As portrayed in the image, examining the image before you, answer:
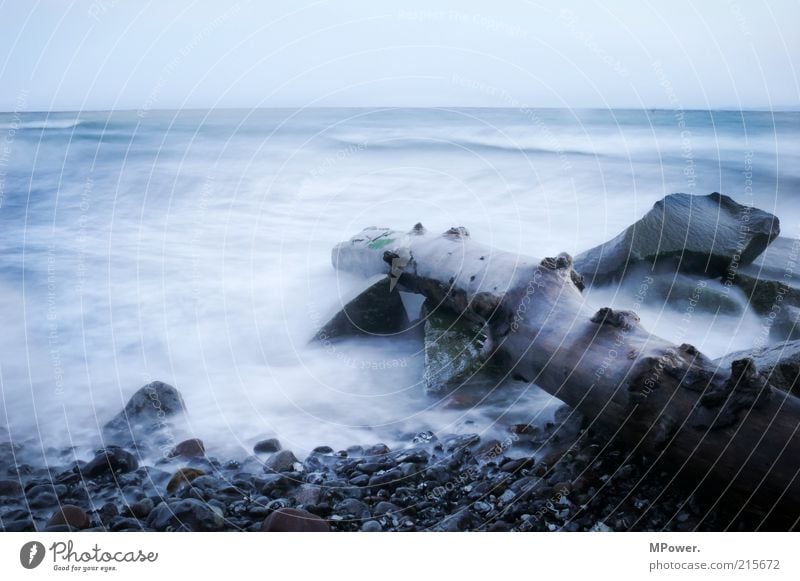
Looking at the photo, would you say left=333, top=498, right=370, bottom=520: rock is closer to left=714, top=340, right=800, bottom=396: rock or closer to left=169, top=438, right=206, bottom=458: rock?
left=169, top=438, right=206, bottom=458: rock

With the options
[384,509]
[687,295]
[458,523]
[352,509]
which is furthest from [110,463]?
[687,295]

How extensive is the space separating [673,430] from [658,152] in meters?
3.58

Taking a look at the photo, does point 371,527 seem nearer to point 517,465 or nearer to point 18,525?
point 517,465

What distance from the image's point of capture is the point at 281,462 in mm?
2674

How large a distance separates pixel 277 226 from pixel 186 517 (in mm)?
2335

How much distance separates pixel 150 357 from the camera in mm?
3287

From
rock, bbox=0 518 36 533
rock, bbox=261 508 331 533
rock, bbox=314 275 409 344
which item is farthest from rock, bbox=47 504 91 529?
rock, bbox=314 275 409 344

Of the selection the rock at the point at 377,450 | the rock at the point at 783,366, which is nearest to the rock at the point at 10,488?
the rock at the point at 377,450

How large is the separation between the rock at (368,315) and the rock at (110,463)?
3.58ft

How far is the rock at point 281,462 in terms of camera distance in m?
2.66

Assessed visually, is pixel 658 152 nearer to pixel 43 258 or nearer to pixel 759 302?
pixel 759 302

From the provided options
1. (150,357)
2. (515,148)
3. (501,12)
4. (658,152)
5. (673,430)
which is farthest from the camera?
(658,152)

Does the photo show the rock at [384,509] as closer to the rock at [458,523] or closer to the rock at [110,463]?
the rock at [458,523]
